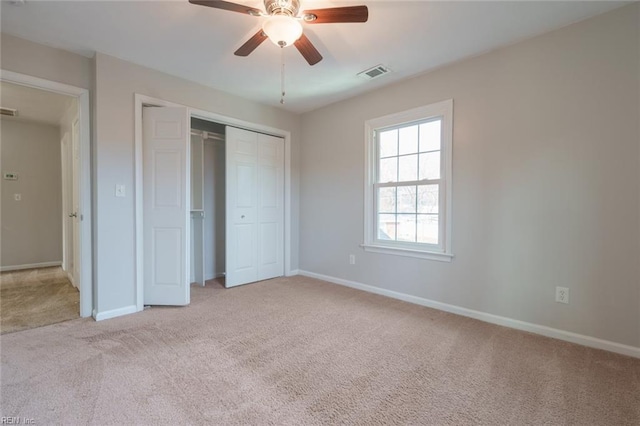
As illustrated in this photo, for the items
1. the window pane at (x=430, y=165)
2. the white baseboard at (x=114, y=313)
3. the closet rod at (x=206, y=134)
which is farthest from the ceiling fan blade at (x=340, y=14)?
the white baseboard at (x=114, y=313)

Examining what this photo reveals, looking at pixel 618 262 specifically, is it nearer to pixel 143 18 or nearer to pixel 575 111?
pixel 575 111

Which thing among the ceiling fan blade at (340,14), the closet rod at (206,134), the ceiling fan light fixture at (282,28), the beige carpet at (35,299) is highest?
the ceiling fan blade at (340,14)

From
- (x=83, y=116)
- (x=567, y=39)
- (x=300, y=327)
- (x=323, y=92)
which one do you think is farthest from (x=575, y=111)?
(x=83, y=116)

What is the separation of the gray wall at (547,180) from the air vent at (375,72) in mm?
337

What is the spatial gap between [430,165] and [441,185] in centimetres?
27

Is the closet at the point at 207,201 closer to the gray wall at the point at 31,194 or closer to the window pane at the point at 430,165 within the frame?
the window pane at the point at 430,165

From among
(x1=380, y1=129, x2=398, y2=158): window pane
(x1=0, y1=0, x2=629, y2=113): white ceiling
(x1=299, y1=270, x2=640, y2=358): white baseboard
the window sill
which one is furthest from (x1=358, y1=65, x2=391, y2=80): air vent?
(x1=299, y1=270, x2=640, y2=358): white baseboard

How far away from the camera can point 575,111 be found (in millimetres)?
2230

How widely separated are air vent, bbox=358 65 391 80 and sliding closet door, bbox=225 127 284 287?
1662 mm

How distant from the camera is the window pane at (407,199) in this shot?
10.7ft

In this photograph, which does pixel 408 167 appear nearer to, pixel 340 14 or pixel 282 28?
pixel 340 14

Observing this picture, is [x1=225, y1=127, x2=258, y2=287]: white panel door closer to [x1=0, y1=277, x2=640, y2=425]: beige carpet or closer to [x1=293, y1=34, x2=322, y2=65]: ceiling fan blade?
[x1=0, y1=277, x2=640, y2=425]: beige carpet

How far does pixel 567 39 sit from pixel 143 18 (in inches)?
131

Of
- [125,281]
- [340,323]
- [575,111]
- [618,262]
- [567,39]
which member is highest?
[567,39]
